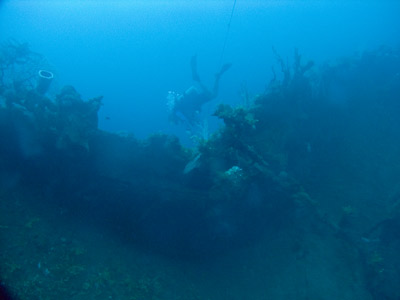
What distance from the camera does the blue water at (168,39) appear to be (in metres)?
46.0

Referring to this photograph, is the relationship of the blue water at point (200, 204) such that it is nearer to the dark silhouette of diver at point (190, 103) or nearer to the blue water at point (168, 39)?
the dark silhouette of diver at point (190, 103)

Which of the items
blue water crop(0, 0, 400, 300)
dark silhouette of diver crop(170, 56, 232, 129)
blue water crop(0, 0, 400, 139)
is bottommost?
blue water crop(0, 0, 400, 300)

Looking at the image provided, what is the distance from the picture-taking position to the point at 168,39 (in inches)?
2680

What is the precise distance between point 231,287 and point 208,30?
7279cm

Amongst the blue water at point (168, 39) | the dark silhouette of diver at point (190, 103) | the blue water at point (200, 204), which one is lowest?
the blue water at point (200, 204)

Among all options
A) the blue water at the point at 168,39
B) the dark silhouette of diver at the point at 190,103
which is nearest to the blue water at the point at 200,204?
the dark silhouette of diver at the point at 190,103

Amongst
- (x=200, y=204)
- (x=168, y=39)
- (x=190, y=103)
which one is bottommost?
(x=200, y=204)

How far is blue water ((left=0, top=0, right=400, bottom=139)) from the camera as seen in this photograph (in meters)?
46.0

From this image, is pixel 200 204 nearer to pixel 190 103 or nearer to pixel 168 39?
pixel 190 103

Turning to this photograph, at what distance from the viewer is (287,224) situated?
6.93m

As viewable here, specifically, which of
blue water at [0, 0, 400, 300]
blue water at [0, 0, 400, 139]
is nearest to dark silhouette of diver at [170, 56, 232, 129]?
blue water at [0, 0, 400, 300]

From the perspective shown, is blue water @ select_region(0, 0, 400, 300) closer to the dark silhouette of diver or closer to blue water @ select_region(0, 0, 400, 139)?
the dark silhouette of diver

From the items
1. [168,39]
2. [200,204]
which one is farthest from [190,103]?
[168,39]

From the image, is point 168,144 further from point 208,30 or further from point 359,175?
point 208,30
